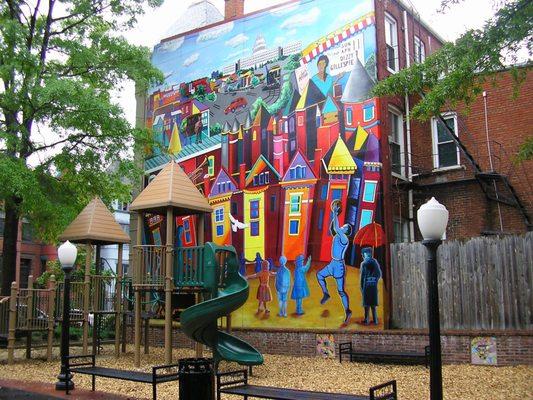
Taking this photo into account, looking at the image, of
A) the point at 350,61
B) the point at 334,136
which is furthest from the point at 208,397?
the point at 350,61

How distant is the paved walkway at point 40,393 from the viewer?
11.0 meters

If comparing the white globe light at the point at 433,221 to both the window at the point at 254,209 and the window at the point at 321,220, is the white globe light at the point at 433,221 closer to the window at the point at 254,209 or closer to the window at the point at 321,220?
the window at the point at 321,220

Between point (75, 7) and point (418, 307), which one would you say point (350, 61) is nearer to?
point (418, 307)

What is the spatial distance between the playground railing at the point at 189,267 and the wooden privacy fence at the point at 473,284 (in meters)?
5.48

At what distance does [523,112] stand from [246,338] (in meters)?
11.0

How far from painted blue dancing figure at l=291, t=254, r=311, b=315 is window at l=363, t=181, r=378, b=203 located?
248 centimetres

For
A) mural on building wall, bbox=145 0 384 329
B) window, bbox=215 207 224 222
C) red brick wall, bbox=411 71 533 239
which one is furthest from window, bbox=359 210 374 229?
window, bbox=215 207 224 222

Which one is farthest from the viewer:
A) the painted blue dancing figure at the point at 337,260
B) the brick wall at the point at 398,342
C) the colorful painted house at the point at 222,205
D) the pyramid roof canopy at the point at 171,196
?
the colorful painted house at the point at 222,205

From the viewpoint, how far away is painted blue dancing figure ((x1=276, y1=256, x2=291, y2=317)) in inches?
711

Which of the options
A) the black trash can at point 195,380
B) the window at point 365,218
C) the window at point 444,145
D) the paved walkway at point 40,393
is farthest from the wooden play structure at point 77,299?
the window at point 444,145

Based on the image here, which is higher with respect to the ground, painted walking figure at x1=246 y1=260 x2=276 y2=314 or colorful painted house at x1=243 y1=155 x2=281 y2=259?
colorful painted house at x1=243 y1=155 x2=281 y2=259

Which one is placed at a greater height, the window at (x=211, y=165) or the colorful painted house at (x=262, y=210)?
the window at (x=211, y=165)

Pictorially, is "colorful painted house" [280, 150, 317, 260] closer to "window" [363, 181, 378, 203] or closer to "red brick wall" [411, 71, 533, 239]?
"window" [363, 181, 378, 203]

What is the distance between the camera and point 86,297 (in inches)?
667
